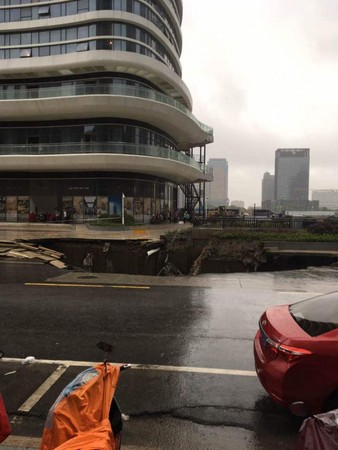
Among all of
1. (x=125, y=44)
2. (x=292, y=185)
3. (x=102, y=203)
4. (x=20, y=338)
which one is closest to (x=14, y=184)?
(x=102, y=203)

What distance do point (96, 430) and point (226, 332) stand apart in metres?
4.88

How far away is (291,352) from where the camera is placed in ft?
13.1

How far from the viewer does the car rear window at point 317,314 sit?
13.9 ft

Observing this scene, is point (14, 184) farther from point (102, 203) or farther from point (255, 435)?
point (255, 435)

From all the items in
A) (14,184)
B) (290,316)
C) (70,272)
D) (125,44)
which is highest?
(125,44)

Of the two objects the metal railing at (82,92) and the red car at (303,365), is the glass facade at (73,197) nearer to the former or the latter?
the metal railing at (82,92)

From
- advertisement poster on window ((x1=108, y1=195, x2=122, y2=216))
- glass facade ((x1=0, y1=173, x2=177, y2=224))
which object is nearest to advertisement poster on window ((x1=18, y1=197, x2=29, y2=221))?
glass facade ((x1=0, y1=173, x2=177, y2=224))

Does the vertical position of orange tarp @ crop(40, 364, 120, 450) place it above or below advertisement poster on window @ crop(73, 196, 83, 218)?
below

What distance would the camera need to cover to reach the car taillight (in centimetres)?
395

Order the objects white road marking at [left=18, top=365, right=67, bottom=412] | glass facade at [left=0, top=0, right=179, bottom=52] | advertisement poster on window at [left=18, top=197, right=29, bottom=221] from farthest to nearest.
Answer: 1. advertisement poster on window at [left=18, top=197, right=29, bottom=221]
2. glass facade at [left=0, top=0, right=179, bottom=52]
3. white road marking at [left=18, top=365, right=67, bottom=412]

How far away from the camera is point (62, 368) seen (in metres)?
5.67

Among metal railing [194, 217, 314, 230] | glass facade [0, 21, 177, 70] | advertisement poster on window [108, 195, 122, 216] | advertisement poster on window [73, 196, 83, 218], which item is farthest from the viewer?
advertisement poster on window [73, 196, 83, 218]

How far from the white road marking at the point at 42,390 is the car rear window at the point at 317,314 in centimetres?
320

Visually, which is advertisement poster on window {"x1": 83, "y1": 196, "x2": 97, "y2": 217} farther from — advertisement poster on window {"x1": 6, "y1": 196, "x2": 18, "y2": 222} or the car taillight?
the car taillight
